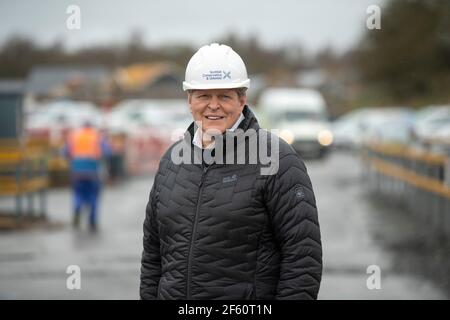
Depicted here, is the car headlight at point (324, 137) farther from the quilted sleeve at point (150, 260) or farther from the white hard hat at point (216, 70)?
the white hard hat at point (216, 70)

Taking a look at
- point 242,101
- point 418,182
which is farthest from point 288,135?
point 242,101

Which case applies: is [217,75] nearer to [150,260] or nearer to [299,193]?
[299,193]

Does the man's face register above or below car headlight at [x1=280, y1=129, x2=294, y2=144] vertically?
above

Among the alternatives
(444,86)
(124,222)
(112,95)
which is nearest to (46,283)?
(124,222)

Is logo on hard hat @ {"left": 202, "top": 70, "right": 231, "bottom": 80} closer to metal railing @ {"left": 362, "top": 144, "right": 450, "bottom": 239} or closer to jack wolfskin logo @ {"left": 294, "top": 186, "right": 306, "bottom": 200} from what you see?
jack wolfskin logo @ {"left": 294, "top": 186, "right": 306, "bottom": 200}

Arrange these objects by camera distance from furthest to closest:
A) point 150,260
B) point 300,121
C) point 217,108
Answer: point 300,121, point 150,260, point 217,108

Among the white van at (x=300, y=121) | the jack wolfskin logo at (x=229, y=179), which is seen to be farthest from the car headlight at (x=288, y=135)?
the jack wolfskin logo at (x=229, y=179)

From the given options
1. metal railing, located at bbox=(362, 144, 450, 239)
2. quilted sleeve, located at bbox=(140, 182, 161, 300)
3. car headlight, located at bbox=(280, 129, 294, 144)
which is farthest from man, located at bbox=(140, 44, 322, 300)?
car headlight, located at bbox=(280, 129, 294, 144)

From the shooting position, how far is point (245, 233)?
13.6 feet

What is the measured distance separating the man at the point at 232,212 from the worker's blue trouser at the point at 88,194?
12.0 m

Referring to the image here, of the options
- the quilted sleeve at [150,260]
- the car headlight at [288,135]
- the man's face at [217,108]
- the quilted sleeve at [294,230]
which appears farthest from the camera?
the car headlight at [288,135]

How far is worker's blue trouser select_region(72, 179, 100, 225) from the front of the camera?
16188 mm

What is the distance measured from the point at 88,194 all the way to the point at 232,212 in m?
12.3

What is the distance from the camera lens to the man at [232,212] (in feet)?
13.5
